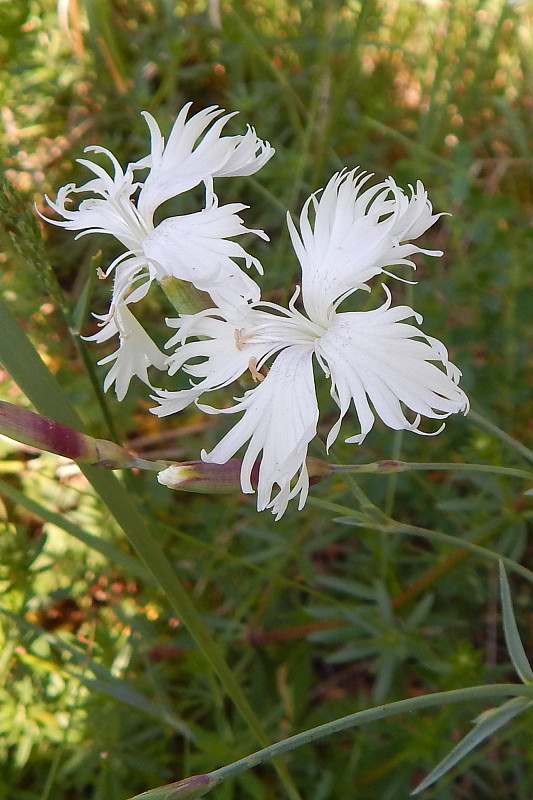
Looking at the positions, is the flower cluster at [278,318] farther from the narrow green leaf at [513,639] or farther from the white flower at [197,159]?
the narrow green leaf at [513,639]

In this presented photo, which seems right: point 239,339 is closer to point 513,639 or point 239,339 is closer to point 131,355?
point 131,355

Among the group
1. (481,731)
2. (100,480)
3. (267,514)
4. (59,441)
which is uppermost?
(59,441)

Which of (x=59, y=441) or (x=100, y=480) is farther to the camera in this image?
(x=100, y=480)

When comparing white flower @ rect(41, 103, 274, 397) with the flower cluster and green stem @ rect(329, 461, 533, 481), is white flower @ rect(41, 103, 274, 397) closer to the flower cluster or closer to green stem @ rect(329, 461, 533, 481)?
the flower cluster

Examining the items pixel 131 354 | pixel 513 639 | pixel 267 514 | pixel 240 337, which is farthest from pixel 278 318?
pixel 267 514

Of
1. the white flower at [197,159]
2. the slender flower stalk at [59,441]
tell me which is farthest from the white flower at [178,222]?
the slender flower stalk at [59,441]

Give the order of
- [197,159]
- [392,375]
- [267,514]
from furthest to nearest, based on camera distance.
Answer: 1. [267,514]
2. [197,159]
3. [392,375]
